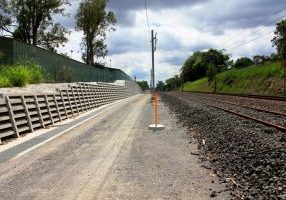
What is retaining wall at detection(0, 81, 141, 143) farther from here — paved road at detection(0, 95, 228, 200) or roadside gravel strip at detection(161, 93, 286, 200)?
roadside gravel strip at detection(161, 93, 286, 200)

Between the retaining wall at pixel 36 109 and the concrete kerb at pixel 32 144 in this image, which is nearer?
the concrete kerb at pixel 32 144

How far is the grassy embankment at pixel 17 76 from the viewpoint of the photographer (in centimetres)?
2397

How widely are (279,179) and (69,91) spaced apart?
1974 cm

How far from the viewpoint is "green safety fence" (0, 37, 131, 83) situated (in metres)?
27.2

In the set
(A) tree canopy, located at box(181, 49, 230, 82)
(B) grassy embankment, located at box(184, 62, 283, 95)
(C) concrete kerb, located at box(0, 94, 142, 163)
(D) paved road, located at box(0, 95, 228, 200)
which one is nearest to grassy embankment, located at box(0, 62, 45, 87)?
(C) concrete kerb, located at box(0, 94, 142, 163)

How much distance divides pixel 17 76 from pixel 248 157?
53.2 feet

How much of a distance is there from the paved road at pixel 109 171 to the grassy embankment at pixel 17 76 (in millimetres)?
9570

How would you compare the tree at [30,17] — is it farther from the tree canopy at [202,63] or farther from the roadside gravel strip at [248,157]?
the tree canopy at [202,63]

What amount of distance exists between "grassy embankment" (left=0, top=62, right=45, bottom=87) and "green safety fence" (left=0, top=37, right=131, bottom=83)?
0.67 metres

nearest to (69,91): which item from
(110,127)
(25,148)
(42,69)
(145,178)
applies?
(42,69)

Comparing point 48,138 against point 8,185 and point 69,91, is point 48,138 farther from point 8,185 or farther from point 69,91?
point 69,91

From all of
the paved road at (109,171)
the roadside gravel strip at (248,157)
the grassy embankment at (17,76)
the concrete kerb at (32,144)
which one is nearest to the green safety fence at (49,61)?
the grassy embankment at (17,76)

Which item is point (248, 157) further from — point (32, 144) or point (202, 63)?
point (202, 63)

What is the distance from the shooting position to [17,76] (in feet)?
80.4
